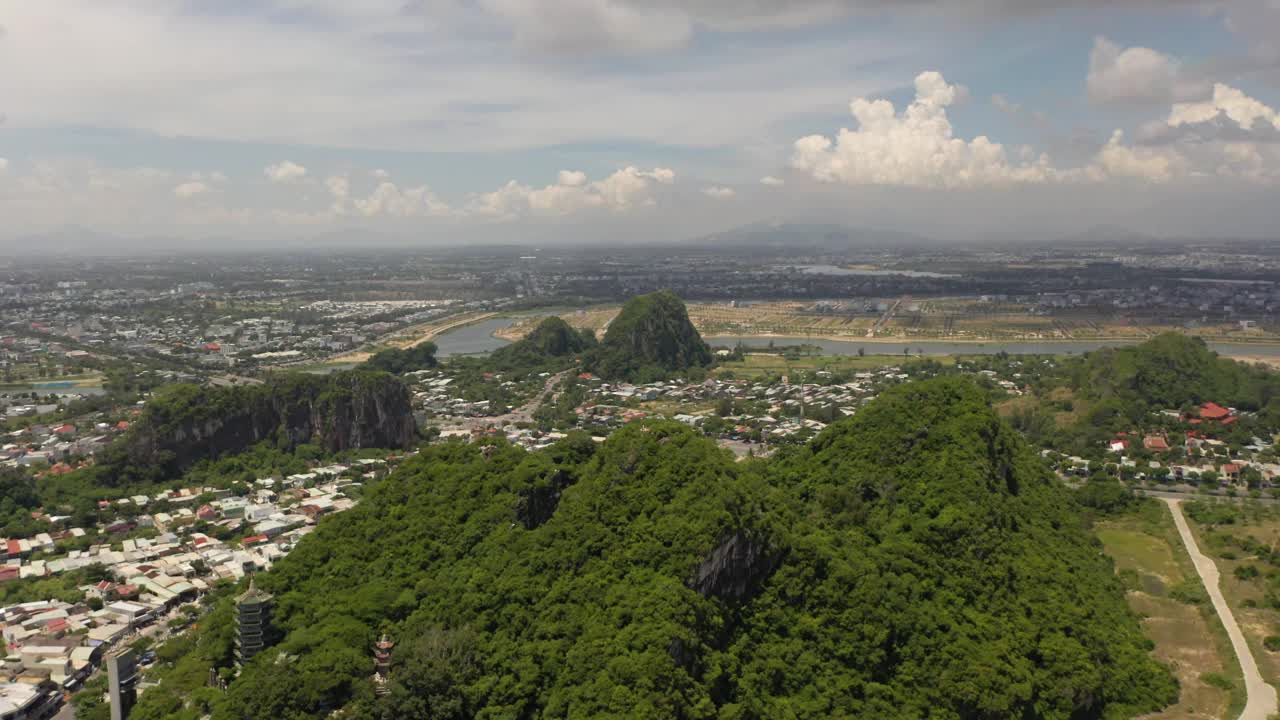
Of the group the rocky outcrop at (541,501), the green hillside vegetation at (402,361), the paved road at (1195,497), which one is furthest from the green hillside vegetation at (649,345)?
the rocky outcrop at (541,501)

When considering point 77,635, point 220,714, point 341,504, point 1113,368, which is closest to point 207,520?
point 341,504

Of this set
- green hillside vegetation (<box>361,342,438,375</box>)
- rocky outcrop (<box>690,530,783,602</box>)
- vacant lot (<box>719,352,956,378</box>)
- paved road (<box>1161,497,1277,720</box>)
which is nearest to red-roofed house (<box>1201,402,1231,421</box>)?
paved road (<box>1161,497,1277,720</box>)

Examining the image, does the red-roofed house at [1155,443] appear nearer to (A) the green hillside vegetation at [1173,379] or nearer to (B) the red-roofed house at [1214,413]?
(A) the green hillside vegetation at [1173,379]

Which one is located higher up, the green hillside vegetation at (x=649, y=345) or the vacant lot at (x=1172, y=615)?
the green hillside vegetation at (x=649, y=345)

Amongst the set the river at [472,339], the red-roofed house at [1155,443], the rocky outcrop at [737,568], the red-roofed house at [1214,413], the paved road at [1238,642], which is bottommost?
the paved road at [1238,642]

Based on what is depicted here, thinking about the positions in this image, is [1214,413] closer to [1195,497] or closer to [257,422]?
[1195,497]

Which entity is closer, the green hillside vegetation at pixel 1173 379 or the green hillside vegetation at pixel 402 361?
the green hillside vegetation at pixel 1173 379
